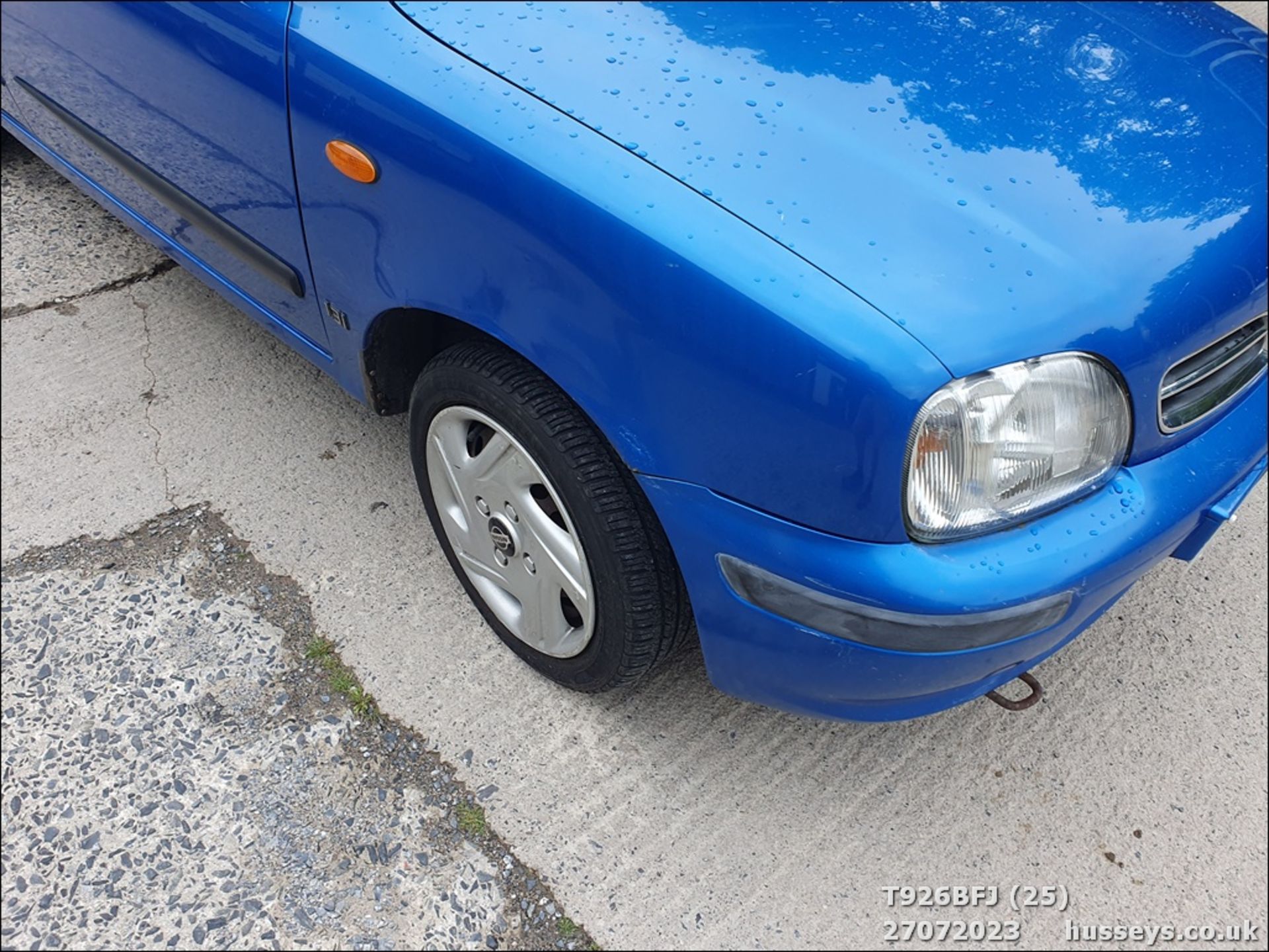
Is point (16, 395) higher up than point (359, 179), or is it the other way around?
point (359, 179)

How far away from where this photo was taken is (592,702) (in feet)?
6.32

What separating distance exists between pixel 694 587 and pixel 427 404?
657mm

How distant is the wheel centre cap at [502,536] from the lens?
5.87 feet

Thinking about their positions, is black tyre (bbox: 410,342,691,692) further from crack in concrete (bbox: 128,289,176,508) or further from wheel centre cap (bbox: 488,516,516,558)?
crack in concrete (bbox: 128,289,176,508)

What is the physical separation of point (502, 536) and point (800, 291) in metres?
0.81

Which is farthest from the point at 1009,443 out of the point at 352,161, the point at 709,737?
the point at 352,161

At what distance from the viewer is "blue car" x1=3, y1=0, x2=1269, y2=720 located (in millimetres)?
1271

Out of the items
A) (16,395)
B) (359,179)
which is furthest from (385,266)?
(16,395)

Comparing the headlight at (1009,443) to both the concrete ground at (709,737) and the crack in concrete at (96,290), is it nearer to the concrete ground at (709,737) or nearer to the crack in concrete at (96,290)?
the concrete ground at (709,737)

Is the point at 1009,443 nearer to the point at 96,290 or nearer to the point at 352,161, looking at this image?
the point at 352,161

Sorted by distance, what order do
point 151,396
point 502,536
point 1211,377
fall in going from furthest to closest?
point 151,396 < point 502,536 < point 1211,377

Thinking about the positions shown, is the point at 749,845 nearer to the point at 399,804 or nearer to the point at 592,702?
the point at 592,702

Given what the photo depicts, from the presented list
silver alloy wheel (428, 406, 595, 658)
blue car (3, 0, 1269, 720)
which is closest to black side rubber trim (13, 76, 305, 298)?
blue car (3, 0, 1269, 720)

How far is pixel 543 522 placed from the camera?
169 cm
